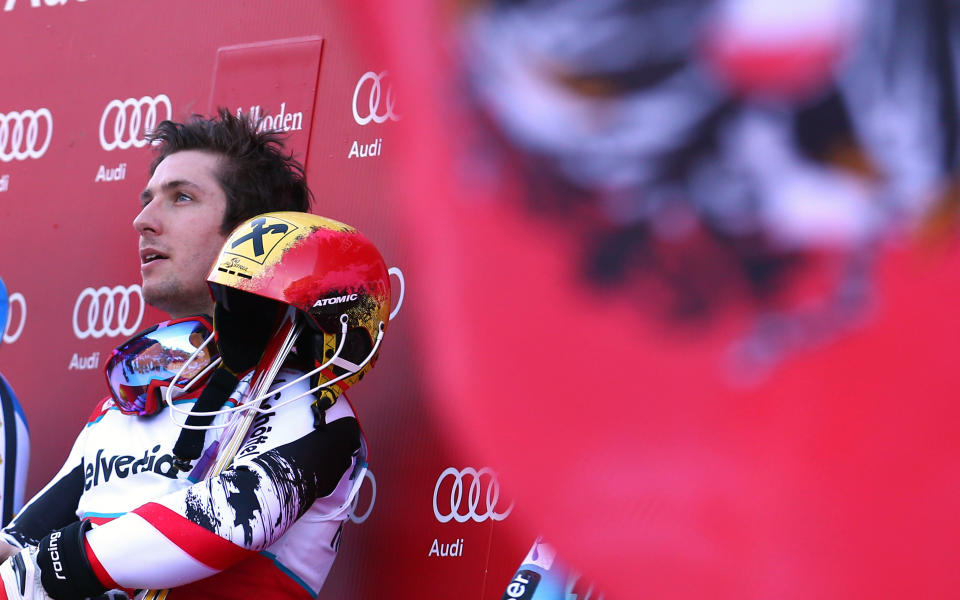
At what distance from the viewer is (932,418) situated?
1587 millimetres

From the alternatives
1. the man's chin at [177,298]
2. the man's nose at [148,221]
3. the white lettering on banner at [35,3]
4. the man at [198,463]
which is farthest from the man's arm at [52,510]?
the white lettering on banner at [35,3]

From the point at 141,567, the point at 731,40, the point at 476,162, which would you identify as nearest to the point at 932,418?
the point at 731,40

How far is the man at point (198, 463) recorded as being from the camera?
177 centimetres

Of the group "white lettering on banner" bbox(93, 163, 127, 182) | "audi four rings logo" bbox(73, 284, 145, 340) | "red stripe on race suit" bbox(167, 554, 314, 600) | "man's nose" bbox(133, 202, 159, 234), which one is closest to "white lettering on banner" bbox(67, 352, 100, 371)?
"audi four rings logo" bbox(73, 284, 145, 340)

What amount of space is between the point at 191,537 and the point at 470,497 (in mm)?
562

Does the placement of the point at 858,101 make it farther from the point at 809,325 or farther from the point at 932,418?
the point at 932,418

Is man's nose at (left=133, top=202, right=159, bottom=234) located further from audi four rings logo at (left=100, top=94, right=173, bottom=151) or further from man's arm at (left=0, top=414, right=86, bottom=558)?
audi four rings logo at (left=100, top=94, right=173, bottom=151)

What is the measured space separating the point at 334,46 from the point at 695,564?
137 centimetres

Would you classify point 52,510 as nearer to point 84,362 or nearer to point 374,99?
point 84,362

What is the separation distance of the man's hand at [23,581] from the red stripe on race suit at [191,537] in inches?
6.7

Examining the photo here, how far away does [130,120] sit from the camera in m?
2.89

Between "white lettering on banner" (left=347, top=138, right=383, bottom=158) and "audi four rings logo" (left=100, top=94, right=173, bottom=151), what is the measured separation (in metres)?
0.50

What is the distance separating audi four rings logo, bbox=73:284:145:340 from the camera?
2.75 m

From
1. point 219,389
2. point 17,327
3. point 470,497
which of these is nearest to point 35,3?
point 17,327
